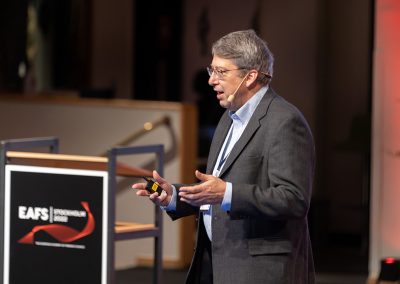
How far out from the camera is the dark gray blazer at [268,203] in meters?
3.84

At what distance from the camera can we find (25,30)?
1084 cm

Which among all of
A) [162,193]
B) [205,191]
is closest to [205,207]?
[162,193]

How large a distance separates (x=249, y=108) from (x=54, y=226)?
2196mm

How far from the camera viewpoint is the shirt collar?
13.4 ft

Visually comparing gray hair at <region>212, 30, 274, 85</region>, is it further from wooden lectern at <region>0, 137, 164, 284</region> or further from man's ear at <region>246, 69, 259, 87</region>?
wooden lectern at <region>0, 137, 164, 284</region>

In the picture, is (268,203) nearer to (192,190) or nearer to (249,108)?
(192,190)

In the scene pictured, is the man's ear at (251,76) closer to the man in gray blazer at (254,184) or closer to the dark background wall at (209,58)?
the man in gray blazer at (254,184)

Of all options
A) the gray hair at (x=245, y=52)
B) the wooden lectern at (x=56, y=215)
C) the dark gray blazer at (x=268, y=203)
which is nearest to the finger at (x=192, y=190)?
the dark gray blazer at (x=268, y=203)

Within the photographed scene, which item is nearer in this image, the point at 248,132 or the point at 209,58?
the point at 248,132

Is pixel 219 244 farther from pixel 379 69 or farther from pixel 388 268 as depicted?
pixel 379 69

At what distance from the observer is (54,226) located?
595cm

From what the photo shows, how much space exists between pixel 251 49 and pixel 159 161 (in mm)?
2476

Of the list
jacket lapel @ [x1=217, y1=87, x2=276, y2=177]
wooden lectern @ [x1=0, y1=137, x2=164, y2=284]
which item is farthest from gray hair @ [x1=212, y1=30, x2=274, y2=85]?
wooden lectern @ [x1=0, y1=137, x2=164, y2=284]

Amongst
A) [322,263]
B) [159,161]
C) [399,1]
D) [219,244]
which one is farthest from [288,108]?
[322,263]
